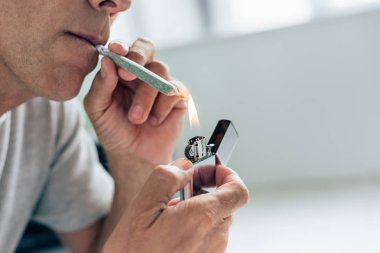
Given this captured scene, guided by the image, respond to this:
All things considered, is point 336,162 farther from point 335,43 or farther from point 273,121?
point 335,43

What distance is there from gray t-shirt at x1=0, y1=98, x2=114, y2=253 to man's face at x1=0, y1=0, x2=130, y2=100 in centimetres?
19

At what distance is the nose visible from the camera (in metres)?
0.83

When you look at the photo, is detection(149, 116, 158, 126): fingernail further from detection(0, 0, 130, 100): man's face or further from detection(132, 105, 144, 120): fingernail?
detection(0, 0, 130, 100): man's face

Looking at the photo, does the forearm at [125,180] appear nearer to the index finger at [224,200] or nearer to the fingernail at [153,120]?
the fingernail at [153,120]

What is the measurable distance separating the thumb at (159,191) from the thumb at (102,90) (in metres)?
0.37

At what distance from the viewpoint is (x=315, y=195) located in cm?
159

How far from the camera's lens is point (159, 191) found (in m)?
0.59

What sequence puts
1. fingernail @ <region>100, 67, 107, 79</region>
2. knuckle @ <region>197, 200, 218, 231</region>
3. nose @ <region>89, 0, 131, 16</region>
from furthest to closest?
fingernail @ <region>100, 67, 107, 79</region> → nose @ <region>89, 0, 131, 16</region> → knuckle @ <region>197, 200, 218, 231</region>

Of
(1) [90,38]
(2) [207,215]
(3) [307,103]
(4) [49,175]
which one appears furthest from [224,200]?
(3) [307,103]

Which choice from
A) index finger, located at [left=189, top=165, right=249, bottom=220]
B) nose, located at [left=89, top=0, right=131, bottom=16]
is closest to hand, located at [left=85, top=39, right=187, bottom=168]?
nose, located at [left=89, top=0, right=131, bottom=16]

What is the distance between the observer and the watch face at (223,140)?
2.20 ft

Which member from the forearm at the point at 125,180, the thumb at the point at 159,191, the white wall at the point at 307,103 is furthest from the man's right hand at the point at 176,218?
the white wall at the point at 307,103

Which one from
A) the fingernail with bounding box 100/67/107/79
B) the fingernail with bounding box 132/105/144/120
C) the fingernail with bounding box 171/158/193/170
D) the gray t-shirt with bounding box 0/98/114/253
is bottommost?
the gray t-shirt with bounding box 0/98/114/253

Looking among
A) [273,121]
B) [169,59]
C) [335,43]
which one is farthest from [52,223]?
[335,43]
